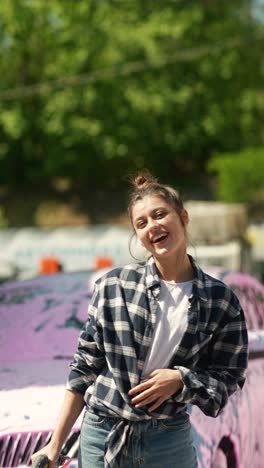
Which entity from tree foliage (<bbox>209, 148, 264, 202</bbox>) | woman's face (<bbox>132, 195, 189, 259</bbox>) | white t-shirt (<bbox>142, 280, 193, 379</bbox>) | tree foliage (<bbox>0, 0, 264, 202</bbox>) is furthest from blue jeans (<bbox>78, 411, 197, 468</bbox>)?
tree foliage (<bbox>0, 0, 264, 202</bbox>)

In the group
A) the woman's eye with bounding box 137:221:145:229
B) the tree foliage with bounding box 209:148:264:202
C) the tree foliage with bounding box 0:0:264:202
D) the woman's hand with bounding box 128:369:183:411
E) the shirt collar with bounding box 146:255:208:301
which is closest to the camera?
the woman's hand with bounding box 128:369:183:411

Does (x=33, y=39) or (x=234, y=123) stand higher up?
(x=33, y=39)

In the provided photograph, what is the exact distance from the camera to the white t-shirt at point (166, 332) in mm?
2295

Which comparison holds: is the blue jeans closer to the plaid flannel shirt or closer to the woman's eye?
the plaid flannel shirt

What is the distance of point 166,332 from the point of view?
7.57 feet

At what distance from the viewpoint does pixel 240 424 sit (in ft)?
11.8

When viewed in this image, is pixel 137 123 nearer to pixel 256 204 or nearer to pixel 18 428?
pixel 256 204

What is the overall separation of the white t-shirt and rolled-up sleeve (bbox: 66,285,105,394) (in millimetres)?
144

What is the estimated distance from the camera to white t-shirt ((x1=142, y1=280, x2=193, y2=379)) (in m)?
2.29

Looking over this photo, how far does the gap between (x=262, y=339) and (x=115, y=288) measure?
6.38ft

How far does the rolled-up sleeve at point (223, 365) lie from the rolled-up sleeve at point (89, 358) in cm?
25

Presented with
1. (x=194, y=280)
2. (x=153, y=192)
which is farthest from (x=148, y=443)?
(x=153, y=192)

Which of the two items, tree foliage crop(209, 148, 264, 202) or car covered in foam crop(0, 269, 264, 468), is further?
tree foliage crop(209, 148, 264, 202)

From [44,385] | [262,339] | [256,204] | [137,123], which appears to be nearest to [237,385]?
[44,385]
